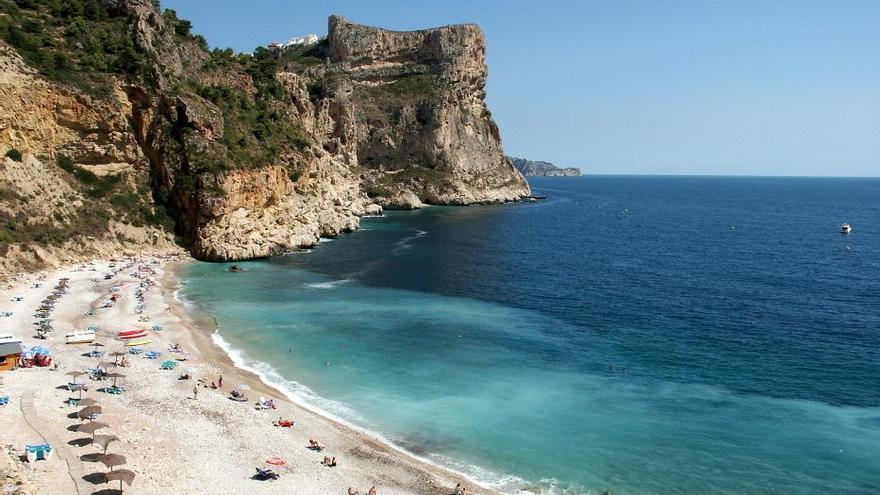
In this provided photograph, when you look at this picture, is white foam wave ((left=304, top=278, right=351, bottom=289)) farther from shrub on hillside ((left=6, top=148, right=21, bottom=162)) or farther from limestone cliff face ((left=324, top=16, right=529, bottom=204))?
limestone cliff face ((left=324, top=16, right=529, bottom=204))

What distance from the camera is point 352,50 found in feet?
542

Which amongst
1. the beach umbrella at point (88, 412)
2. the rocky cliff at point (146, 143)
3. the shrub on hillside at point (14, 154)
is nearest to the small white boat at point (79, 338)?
the beach umbrella at point (88, 412)

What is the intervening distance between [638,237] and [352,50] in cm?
9511

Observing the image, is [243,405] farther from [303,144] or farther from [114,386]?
[303,144]

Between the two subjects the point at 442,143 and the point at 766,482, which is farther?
the point at 442,143

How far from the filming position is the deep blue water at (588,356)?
2912 centimetres

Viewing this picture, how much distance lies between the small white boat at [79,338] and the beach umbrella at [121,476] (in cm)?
2021

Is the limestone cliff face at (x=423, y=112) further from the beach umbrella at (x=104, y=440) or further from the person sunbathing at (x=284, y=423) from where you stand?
the beach umbrella at (x=104, y=440)

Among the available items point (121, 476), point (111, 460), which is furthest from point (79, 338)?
point (121, 476)

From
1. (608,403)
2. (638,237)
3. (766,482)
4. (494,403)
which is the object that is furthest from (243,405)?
(638,237)

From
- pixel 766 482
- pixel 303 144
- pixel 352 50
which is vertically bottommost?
pixel 766 482

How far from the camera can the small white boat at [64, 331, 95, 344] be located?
133 feet

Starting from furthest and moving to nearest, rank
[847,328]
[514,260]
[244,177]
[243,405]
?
[514,260] < [244,177] < [847,328] < [243,405]

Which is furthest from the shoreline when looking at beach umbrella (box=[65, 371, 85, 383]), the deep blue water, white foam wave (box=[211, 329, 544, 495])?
beach umbrella (box=[65, 371, 85, 383])
